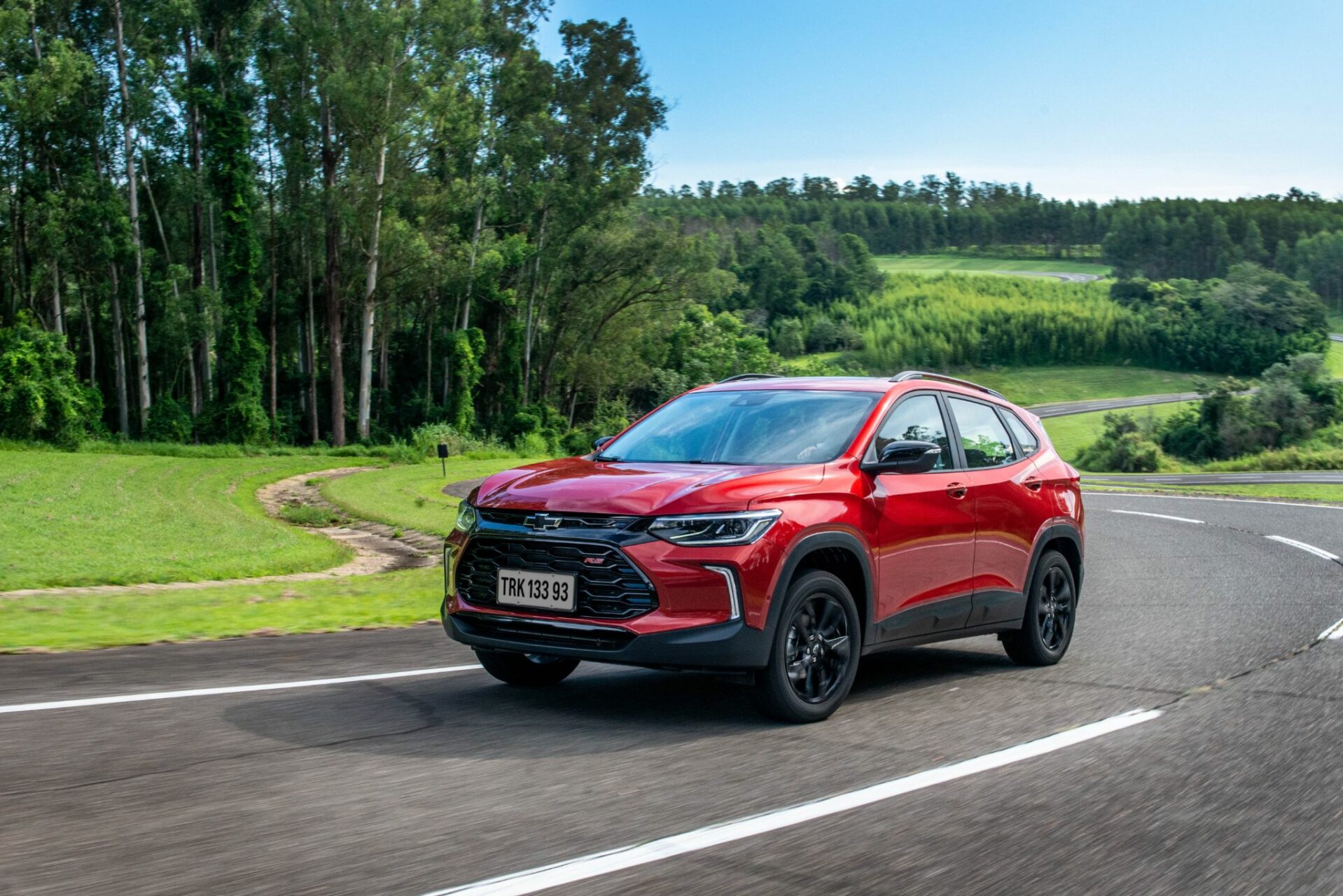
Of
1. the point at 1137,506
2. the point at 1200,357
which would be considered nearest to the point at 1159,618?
the point at 1137,506

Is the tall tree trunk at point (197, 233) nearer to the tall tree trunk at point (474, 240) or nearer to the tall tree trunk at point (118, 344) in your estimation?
the tall tree trunk at point (118, 344)

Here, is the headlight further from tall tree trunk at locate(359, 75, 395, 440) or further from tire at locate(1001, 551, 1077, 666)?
tall tree trunk at locate(359, 75, 395, 440)

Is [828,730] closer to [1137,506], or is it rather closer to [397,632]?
[397,632]

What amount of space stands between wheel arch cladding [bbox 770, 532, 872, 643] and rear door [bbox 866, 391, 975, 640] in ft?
0.36

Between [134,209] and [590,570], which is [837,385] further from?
[134,209]

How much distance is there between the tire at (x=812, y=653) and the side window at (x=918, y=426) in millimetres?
1120

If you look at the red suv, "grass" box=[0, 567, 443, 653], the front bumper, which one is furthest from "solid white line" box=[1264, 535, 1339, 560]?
the front bumper

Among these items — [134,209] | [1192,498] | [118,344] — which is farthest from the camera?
[118,344]

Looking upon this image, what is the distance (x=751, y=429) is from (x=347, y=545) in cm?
1662

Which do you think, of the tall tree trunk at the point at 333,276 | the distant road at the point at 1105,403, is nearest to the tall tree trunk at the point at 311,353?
the tall tree trunk at the point at 333,276

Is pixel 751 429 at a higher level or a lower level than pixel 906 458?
higher

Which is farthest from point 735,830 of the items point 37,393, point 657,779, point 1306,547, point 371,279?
point 371,279

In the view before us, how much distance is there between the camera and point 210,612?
476 inches

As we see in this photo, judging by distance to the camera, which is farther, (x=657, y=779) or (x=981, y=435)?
Answer: (x=981, y=435)
